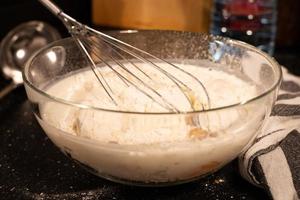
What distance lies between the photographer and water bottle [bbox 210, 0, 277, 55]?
82 centimetres

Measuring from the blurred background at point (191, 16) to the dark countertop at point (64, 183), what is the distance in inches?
12.5

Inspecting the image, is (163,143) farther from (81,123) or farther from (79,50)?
(79,50)

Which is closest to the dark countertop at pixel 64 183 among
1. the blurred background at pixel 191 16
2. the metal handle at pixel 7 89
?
the metal handle at pixel 7 89

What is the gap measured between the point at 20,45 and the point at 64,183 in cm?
34

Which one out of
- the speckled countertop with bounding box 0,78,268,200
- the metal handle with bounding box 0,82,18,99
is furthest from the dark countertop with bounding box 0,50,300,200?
the metal handle with bounding box 0,82,18,99

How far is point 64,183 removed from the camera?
489mm

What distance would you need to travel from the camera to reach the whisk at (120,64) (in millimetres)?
492

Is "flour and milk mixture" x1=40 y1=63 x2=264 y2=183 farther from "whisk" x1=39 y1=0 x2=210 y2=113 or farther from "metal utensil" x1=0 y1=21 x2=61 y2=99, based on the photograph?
"metal utensil" x1=0 y1=21 x2=61 y2=99

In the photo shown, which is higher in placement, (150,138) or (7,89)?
(150,138)

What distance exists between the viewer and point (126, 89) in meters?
0.52

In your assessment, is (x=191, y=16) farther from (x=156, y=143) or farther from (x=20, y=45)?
(x=156, y=143)

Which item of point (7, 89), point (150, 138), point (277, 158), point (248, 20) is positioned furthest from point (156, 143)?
point (248, 20)

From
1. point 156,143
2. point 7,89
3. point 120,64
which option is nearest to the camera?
point 156,143

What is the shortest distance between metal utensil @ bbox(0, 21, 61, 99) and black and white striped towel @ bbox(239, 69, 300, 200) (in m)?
0.39
